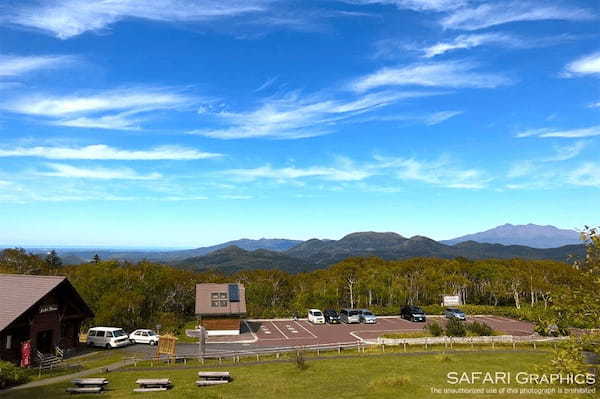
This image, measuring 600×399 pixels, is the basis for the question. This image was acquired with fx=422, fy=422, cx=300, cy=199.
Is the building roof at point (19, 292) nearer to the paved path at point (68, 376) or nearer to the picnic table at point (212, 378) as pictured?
the paved path at point (68, 376)

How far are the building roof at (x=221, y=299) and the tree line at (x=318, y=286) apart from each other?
492 cm

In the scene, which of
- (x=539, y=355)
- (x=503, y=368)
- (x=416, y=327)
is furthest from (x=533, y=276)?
(x=503, y=368)

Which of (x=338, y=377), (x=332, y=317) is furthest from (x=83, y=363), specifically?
(x=332, y=317)

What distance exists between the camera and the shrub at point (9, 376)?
24109 mm

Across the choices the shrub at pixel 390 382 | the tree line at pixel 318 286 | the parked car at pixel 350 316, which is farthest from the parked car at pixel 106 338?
the parked car at pixel 350 316

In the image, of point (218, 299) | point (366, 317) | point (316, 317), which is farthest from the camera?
point (316, 317)

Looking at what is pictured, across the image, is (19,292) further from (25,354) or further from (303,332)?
(303,332)

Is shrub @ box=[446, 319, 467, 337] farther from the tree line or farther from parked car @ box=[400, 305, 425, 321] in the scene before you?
the tree line

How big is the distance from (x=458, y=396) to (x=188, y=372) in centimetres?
1639

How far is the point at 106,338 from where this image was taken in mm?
37250

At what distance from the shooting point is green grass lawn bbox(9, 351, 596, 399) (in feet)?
69.4

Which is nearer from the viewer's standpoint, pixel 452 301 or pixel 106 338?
pixel 106 338

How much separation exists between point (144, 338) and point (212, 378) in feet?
60.8

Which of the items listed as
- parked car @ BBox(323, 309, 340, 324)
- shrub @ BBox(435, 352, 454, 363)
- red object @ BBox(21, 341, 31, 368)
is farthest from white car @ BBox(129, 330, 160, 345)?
shrub @ BBox(435, 352, 454, 363)
